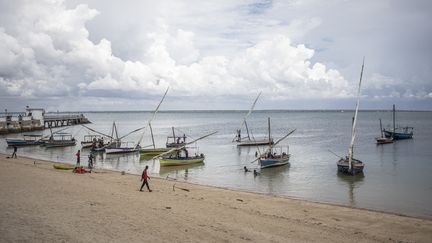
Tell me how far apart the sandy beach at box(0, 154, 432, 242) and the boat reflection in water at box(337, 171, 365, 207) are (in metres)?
4.65

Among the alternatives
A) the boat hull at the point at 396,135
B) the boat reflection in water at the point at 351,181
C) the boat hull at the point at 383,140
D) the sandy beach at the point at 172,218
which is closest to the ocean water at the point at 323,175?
the boat reflection in water at the point at 351,181

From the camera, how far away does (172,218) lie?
46.6ft

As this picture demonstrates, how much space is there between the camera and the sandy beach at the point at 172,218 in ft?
38.4

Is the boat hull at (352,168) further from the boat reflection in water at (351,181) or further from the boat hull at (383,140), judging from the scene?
the boat hull at (383,140)

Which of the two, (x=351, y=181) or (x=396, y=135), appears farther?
(x=396, y=135)

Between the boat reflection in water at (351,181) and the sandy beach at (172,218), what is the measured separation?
465cm

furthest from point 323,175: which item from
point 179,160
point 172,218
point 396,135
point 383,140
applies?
point 396,135

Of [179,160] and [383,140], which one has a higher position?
[383,140]

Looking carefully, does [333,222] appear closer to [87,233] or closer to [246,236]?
[246,236]

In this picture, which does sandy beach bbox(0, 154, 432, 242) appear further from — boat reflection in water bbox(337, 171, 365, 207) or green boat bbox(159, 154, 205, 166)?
green boat bbox(159, 154, 205, 166)

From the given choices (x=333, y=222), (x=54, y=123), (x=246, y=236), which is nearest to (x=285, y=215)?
(x=333, y=222)

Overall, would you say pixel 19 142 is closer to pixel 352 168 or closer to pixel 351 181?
pixel 352 168

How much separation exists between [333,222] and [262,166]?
1784 centimetres

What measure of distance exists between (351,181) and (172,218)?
18.7 meters
